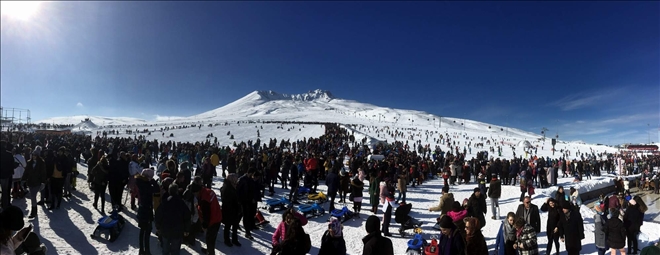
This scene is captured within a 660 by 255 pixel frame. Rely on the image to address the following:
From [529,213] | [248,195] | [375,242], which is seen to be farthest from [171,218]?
[529,213]

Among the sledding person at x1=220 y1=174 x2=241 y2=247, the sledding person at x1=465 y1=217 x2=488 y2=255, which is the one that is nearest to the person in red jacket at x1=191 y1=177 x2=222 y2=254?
A: the sledding person at x1=220 y1=174 x2=241 y2=247

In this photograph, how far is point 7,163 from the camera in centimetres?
621

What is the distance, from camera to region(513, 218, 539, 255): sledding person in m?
4.50

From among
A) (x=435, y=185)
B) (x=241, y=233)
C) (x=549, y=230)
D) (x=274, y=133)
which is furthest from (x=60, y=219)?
(x=274, y=133)

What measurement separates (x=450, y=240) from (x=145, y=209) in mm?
4851

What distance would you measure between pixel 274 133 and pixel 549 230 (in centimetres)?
3945

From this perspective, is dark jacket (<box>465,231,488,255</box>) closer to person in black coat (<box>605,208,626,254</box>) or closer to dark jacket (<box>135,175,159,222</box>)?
person in black coat (<box>605,208,626,254</box>)

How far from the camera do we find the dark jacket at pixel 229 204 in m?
5.66

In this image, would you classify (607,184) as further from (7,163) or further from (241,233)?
(7,163)

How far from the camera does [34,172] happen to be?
6.71m

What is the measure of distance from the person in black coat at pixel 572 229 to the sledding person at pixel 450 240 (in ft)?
11.5

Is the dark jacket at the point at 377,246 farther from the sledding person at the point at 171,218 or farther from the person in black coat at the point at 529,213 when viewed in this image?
the person in black coat at the point at 529,213

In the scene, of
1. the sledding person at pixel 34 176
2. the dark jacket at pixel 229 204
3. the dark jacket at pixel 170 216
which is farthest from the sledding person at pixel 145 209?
the sledding person at pixel 34 176

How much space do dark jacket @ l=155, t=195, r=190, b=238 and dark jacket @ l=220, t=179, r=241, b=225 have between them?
112 cm
